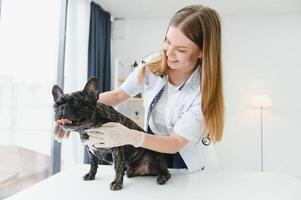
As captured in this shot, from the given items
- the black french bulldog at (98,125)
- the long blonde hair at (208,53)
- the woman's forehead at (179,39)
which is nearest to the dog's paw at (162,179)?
the black french bulldog at (98,125)

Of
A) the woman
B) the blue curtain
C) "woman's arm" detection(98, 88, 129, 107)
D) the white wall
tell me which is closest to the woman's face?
the woman

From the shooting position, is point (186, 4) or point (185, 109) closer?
point (185, 109)

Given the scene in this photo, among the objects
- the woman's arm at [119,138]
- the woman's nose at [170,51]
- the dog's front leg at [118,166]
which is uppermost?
the woman's nose at [170,51]

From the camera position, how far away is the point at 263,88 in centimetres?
338

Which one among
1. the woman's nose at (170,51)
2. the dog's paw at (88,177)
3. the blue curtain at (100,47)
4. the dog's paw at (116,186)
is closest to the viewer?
the dog's paw at (116,186)

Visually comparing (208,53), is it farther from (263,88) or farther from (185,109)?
(263,88)

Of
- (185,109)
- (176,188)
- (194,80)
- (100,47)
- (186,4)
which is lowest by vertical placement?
(176,188)

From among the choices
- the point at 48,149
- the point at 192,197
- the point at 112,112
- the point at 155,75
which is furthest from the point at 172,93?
the point at 48,149

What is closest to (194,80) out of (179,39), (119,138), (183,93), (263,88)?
(183,93)

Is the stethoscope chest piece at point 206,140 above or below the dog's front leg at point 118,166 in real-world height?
above

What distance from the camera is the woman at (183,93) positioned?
0.99 m

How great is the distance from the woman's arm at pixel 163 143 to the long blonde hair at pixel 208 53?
14 centimetres

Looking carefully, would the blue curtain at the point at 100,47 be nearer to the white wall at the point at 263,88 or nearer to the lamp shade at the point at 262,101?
the white wall at the point at 263,88

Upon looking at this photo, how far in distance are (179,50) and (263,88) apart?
8.62 feet
